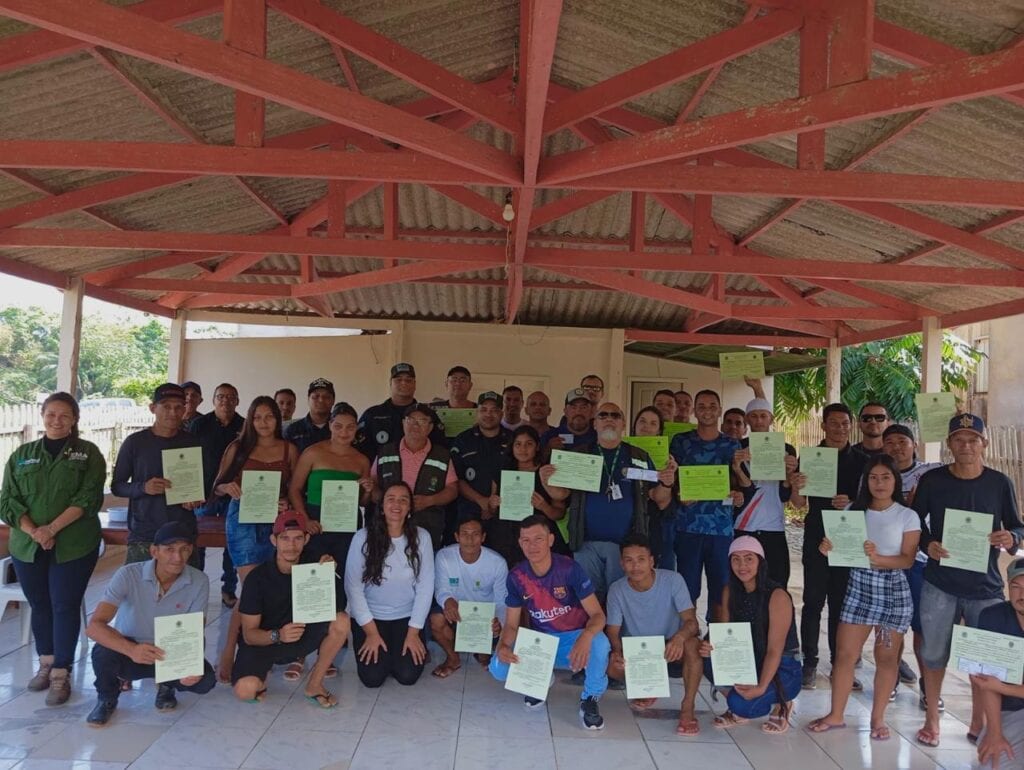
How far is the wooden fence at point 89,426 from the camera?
7.84 metres

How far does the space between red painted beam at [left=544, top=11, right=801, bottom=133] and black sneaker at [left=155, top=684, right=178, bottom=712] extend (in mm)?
3517

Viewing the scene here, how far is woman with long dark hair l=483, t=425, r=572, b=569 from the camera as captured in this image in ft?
14.6

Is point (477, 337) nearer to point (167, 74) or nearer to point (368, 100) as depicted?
point (167, 74)

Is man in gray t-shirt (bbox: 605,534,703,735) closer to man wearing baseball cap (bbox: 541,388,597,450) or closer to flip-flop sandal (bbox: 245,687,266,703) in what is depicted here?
man wearing baseball cap (bbox: 541,388,597,450)

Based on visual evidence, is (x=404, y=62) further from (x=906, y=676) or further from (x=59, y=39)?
(x=906, y=676)

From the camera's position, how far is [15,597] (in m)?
4.54

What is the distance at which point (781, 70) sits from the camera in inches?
189

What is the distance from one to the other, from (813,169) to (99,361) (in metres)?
34.6

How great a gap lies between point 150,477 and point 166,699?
118 cm

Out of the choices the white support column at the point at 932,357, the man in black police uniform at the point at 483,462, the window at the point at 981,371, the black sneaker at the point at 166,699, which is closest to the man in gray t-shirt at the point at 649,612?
the man in black police uniform at the point at 483,462

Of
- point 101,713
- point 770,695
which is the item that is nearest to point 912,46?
point 770,695

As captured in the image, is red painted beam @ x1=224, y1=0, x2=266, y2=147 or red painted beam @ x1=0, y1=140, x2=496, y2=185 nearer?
red painted beam @ x1=224, y1=0, x2=266, y2=147

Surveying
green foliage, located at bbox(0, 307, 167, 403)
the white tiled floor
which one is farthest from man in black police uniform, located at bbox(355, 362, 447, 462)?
green foliage, located at bbox(0, 307, 167, 403)

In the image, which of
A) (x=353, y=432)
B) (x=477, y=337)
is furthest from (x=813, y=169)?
(x=477, y=337)
